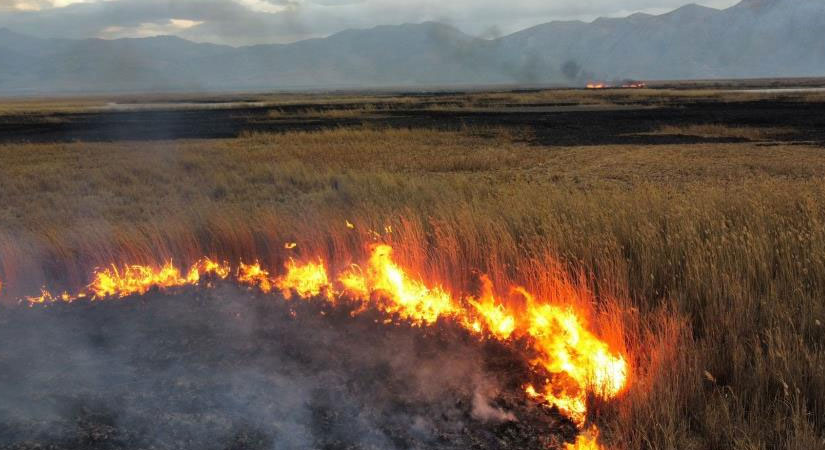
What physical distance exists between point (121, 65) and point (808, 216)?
15496mm

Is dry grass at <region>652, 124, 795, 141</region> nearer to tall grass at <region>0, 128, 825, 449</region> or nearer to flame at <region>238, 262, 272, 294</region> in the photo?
tall grass at <region>0, 128, 825, 449</region>

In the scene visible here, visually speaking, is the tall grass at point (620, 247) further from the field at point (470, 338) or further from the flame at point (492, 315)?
the flame at point (492, 315)

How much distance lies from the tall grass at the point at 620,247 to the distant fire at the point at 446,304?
19 cm

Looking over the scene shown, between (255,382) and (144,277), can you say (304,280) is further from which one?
(255,382)

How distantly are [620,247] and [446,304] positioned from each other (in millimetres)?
1997

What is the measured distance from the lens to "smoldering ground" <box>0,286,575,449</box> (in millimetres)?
4215

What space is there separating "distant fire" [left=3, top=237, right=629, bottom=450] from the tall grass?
0.63 ft

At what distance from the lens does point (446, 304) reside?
20.6 feet

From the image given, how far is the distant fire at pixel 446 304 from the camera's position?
464cm

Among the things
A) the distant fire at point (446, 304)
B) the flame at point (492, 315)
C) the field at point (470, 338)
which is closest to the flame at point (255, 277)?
the distant fire at point (446, 304)

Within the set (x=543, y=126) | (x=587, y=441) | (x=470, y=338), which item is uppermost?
(x=543, y=126)

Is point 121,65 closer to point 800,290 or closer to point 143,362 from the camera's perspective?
point 143,362

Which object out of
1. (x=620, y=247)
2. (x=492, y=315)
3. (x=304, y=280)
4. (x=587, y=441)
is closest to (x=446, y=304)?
(x=492, y=315)

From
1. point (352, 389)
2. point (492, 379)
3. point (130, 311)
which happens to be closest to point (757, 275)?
point (492, 379)
